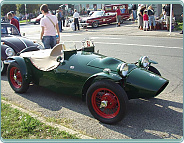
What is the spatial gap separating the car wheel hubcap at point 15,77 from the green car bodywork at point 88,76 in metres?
0.29

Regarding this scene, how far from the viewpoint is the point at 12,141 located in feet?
10.3

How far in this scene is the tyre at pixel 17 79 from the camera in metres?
4.86

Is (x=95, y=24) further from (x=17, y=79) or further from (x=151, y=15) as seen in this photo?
(x=17, y=79)

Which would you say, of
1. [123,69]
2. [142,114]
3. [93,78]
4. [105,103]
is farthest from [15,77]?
[142,114]

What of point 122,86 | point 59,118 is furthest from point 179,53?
point 59,118

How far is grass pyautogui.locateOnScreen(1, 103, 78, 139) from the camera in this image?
3189mm

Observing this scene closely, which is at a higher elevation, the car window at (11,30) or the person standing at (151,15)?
the person standing at (151,15)

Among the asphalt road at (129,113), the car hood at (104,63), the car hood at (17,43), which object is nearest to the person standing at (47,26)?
the car hood at (17,43)

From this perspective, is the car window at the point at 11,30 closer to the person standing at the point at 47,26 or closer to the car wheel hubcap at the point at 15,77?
the person standing at the point at 47,26

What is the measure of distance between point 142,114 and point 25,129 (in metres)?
1.89

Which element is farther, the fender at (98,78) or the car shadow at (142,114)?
the fender at (98,78)

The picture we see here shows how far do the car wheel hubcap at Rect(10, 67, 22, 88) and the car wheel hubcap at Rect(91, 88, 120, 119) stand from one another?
212cm

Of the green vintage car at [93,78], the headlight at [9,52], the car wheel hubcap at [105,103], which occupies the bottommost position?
the car wheel hubcap at [105,103]

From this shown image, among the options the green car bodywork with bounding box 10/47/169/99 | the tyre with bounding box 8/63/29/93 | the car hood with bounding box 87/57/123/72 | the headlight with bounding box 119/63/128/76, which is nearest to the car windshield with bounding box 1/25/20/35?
the tyre with bounding box 8/63/29/93
